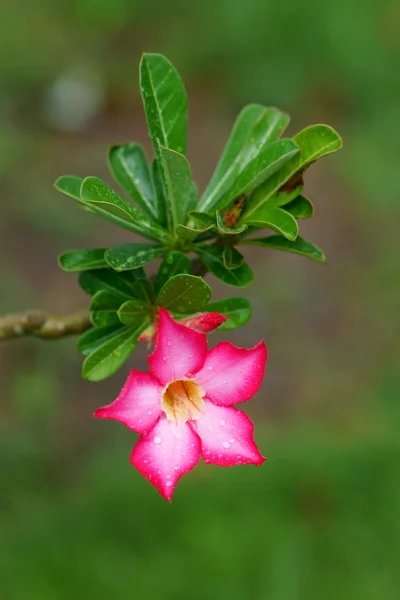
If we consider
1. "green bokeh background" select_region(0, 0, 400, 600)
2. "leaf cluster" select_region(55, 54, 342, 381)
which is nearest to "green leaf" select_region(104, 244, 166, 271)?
"leaf cluster" select_region(55, 54, 342, 381)

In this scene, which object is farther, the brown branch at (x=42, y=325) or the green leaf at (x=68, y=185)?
the brown branch at (x=42, y=325)

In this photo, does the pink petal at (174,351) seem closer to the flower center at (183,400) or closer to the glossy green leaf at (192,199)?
the flower center at (183,400)

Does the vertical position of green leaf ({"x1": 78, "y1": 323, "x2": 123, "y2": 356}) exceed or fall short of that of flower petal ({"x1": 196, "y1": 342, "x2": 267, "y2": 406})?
it falls short

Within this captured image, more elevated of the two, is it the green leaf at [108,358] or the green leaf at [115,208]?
the green leaf at [115,208]

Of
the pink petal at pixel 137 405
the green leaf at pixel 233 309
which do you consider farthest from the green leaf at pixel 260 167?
the pink petal at pixel 137 405

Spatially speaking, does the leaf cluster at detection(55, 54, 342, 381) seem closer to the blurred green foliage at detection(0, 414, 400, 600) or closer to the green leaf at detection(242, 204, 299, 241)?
the green leaf at detection(242, 204, 299, 241)

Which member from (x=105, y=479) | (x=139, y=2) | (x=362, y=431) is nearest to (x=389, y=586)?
(x=362, y=431)

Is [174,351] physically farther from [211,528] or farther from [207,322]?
[211,528]
